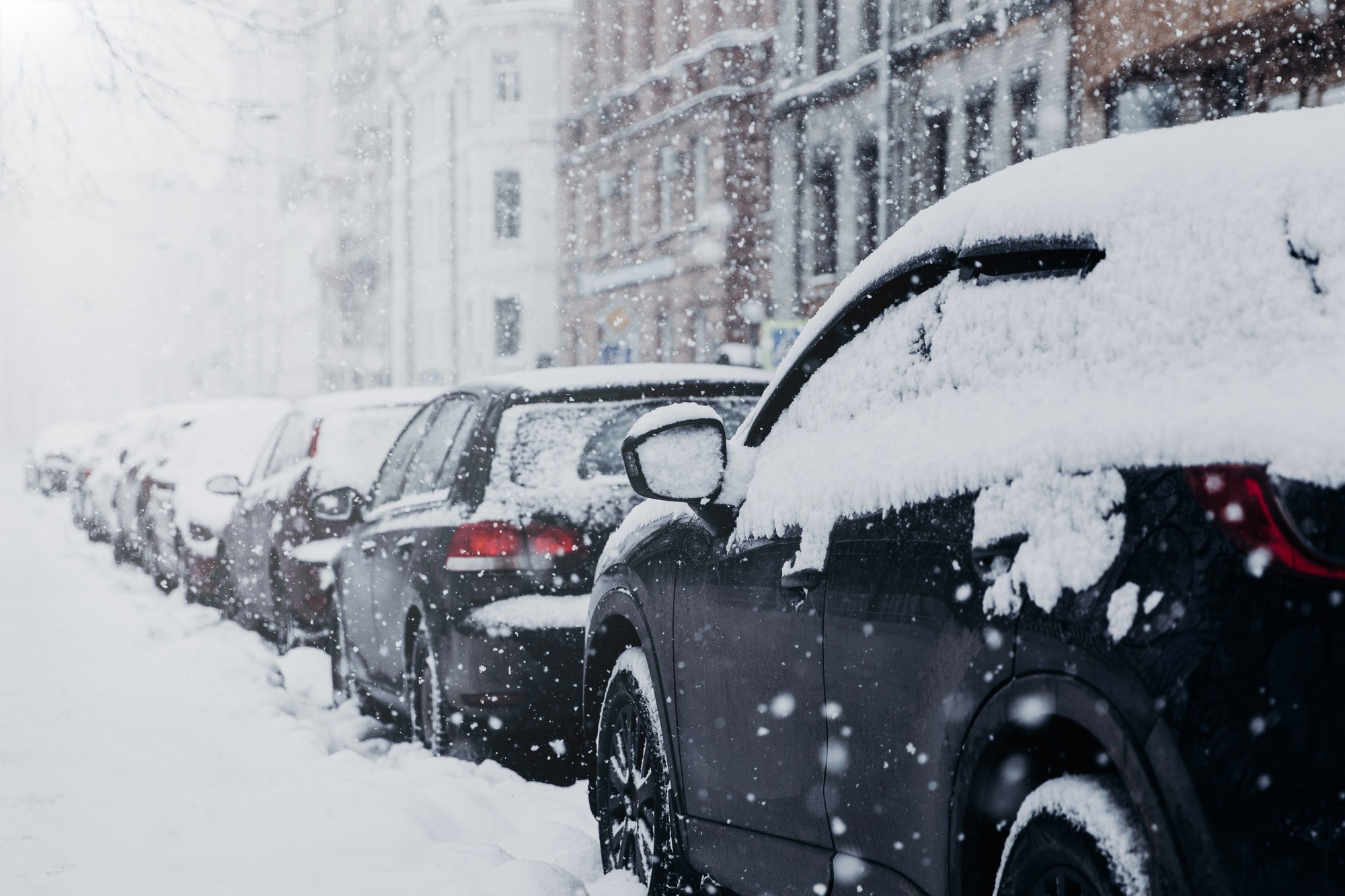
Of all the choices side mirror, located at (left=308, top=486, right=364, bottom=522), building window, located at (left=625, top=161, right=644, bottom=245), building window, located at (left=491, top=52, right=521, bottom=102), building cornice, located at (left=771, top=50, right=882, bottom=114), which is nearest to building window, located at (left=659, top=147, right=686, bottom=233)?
building window, located at (left=625, top=161, right=644, bottom=245)

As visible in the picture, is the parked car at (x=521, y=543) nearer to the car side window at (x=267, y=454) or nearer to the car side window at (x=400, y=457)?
the car side window at (x=400, y=457)

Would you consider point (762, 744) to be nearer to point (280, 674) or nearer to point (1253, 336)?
point (1253, 336)

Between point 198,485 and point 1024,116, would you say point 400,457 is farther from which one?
point 1024,116

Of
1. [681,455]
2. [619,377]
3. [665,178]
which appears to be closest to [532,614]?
[619,377]

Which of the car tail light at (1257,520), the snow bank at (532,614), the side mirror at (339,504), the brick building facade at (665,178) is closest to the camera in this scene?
the car tail light at (1257,520)

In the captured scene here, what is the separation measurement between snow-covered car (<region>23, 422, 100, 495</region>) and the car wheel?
34473 mm

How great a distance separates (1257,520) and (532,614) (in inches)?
179

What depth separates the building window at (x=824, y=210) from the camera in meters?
29.5

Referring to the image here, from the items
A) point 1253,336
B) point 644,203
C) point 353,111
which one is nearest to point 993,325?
point 1253,336

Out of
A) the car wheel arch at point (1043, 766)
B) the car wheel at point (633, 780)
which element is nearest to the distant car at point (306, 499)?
the car wheel at point (633, 780)

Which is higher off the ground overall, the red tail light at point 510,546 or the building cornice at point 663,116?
the building cornice at point 663,116

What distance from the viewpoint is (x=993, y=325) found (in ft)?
9.43

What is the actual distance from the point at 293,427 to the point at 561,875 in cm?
701

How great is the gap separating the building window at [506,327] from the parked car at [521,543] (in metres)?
38.9
